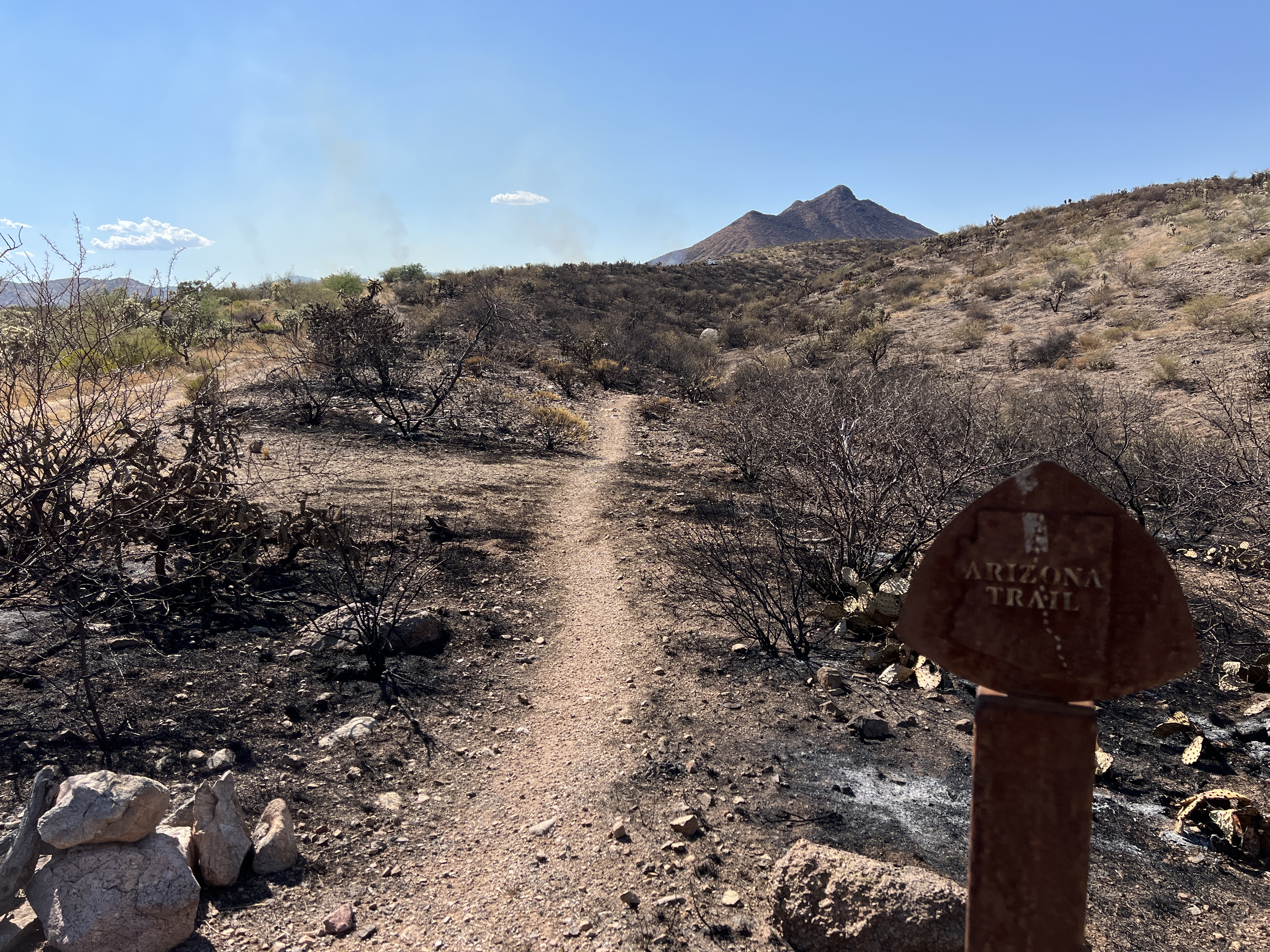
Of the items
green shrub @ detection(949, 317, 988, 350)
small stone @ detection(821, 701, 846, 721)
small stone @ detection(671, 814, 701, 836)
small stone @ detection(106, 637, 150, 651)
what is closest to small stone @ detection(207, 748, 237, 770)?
small stone @ detection(106, 637, 150, 651)

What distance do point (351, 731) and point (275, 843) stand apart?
3.72 ft

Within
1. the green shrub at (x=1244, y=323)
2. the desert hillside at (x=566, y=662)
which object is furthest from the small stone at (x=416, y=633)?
the green shrub at (x=1244, y=323)

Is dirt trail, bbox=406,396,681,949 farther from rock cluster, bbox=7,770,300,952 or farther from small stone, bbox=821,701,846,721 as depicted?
small stone, bbox=821,701,846,721

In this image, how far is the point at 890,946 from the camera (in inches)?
98.7

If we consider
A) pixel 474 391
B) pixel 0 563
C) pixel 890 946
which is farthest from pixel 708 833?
pixel 474 391

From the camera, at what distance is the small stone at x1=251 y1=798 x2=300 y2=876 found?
2.94 m

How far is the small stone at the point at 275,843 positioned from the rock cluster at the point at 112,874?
1.05ft

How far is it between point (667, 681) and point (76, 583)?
3.96m

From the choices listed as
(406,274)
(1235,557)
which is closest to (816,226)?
(406,274)

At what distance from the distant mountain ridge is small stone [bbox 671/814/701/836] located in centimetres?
10265

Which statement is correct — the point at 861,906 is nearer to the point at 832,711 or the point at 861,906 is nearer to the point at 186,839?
the point at 832,711

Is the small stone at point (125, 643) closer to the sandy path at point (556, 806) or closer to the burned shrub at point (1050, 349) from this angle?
the sandy path at point (556, 806)

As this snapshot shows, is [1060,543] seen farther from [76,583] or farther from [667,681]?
[76,583]

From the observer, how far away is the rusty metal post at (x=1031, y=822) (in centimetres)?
137
